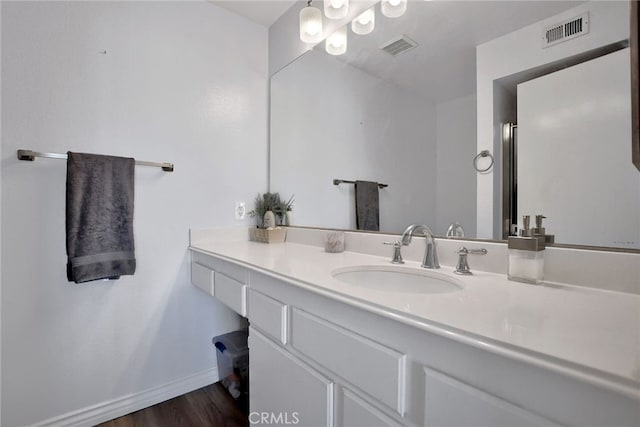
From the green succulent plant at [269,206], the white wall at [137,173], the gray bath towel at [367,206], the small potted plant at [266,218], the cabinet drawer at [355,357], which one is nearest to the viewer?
the cabinet drawer at [355,357]

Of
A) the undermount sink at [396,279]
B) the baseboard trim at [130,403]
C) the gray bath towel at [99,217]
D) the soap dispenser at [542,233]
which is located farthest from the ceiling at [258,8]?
the baseboard trim at [130,403]

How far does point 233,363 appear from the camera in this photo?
62.8 inches

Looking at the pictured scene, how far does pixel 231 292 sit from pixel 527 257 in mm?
1057

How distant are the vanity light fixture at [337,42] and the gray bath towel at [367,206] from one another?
740 millimetres

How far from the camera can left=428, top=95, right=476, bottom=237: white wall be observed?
1.02 meters

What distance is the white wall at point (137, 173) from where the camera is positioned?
4.05 ft

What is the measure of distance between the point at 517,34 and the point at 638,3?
66 centimetres

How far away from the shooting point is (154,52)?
5.08ft

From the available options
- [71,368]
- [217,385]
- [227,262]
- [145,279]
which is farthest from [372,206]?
[71,368]

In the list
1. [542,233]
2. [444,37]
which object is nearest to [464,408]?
[542,233]

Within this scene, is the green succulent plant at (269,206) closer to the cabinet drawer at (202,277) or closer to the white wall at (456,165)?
the cabinet drawer at (202,277)

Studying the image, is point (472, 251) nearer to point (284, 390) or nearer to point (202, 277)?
point (284, 390)

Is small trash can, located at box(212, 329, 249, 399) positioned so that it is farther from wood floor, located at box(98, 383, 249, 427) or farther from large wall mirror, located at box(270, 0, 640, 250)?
large wall mirror, located at box(270, 0, 640, 250)

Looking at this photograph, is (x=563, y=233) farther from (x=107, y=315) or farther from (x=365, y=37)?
(x=107, y=315)
